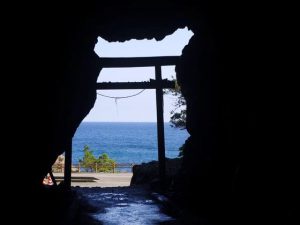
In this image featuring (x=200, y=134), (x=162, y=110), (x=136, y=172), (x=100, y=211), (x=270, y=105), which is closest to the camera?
(x=270, y=105)

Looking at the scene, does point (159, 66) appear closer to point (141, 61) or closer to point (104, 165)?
point (141, 61)

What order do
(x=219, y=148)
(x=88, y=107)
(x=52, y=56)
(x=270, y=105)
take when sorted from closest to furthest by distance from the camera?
1. (x=270, y=105)
2. (x=52, y=56)
3. (x=219, y=148)
4. (x=88, y=107)

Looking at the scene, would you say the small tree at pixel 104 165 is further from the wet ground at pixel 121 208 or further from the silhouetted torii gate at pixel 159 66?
the silhouetted torii gate at pixel 159 66

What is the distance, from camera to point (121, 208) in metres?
9.84

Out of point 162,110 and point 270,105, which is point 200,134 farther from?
point 270,105

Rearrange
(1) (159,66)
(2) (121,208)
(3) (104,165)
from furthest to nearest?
(3) (104,165), (1) (159,66), (2) (121,208)

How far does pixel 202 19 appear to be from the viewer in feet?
31.1

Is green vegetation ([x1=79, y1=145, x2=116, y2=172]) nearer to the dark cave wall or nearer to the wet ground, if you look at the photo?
the wet ground

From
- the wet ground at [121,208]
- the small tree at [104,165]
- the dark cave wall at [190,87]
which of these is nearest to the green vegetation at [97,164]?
the small tree at [104,165]

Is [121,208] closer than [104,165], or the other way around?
[121,208]

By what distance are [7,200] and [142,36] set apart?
771 cm

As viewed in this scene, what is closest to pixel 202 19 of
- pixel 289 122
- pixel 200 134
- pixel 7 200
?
pixel 200 134

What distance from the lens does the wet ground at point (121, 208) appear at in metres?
8.30

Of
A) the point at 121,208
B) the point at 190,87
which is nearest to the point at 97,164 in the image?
the point at 190,87
